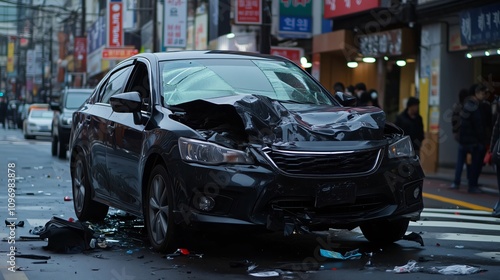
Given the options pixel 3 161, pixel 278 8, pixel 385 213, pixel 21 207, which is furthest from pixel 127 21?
pixel 385 213

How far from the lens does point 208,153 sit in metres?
7.75

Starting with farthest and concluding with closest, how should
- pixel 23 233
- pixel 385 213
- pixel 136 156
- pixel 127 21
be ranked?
1. pixel 127 21
2. pixel 23 233
3. pixel 136 156
4. pixel 385 213

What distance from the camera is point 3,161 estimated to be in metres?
22.9

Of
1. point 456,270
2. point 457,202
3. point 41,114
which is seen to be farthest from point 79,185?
point 41,114

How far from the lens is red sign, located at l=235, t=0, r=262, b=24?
2489 cm

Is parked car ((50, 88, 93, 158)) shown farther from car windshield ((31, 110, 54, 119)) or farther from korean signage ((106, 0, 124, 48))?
korean signage ((106, 0, 124, 48))

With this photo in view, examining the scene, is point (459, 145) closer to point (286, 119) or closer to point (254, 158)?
point (286, 119)

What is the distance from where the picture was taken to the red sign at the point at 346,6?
27078 mm

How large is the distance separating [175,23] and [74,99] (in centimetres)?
1357

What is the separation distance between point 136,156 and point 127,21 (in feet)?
160

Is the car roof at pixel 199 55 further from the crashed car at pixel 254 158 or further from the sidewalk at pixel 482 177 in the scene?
the sidewalk at pixel 482 177

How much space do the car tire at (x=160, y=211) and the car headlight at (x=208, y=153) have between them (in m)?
0.32

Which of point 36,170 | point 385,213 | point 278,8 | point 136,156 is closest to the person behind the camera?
point 385,213

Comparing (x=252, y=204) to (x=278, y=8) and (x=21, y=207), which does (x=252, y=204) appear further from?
(x=278, y=8)
